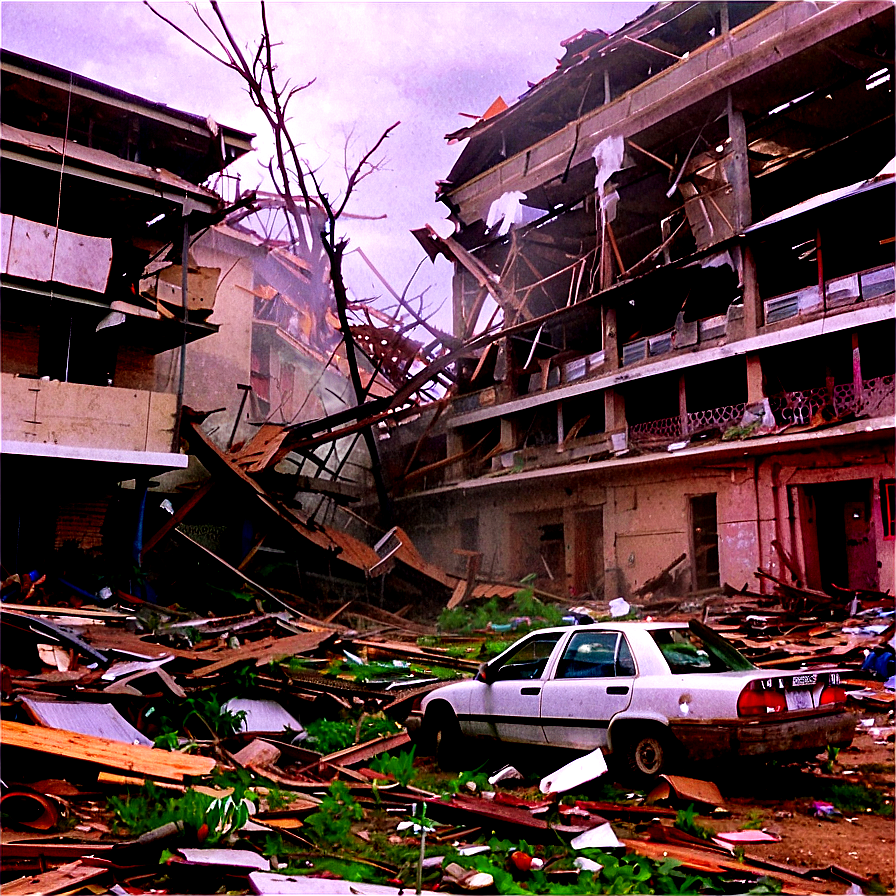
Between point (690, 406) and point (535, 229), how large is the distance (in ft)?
32.0

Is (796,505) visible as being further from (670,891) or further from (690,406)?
(670,891)

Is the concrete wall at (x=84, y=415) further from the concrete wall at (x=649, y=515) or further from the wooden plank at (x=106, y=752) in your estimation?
the concrete wall at (x=649, y=515)

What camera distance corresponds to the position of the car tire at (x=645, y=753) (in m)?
6.44

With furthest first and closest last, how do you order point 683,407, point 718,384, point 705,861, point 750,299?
1. point 718,384
2. point 683,407
3. point 750,299
4. point 705,861

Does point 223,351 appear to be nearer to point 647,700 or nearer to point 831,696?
point 647,700

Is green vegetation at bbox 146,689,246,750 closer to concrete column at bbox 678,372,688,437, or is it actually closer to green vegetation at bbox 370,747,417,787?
green vegetation at bbox 370,747,417,787

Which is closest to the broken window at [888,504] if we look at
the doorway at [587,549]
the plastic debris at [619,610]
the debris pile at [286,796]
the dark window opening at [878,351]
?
the dark window opening at [878,351]

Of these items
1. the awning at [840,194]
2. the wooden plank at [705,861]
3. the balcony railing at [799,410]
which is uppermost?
the awning at [840,194]

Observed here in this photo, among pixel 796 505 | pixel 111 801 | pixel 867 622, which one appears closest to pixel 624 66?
pixel 796 505

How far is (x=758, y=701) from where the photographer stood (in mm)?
6320

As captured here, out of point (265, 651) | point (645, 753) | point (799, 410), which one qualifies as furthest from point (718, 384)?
point (645, 753)

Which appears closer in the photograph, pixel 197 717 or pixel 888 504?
pixel 197 717

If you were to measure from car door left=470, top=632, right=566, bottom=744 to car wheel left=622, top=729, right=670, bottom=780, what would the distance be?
37.8 inches

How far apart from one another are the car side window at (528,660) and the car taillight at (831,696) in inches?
92.1
